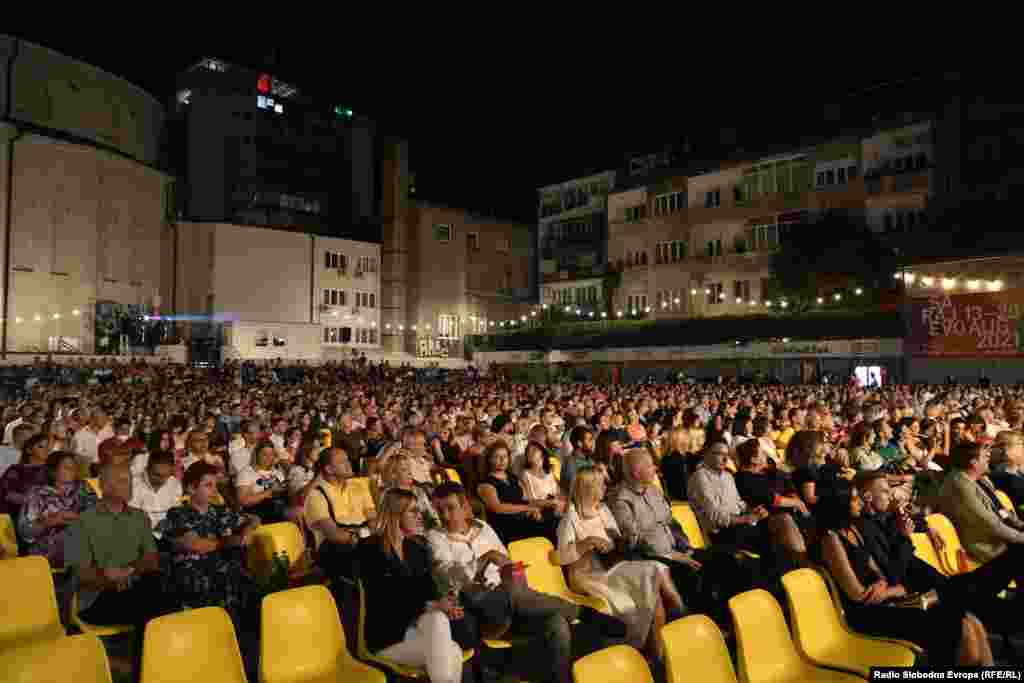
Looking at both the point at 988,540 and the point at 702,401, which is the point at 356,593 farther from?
the point at 702,401

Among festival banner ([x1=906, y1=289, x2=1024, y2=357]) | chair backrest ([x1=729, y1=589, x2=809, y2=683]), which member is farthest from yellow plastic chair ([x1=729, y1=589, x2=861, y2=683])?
festival banner ([x1=906, y1=289, x2=1024, y2=357])

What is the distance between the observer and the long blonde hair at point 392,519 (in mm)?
4984

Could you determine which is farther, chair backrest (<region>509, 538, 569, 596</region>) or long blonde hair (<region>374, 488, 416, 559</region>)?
chair backrest (<region>509, 538, 569, 596</region>)

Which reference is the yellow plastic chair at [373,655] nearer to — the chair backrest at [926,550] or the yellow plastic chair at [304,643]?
the yellow plastic chair at [304,643]

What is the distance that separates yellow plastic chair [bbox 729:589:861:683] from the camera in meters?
3.92

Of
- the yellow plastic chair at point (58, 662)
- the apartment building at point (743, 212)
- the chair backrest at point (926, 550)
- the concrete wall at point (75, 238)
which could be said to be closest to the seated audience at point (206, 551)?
the yellow plastic chair at point (58, 662)

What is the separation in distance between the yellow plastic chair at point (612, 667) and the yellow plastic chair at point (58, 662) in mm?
1968

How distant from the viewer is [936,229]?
31.6 m

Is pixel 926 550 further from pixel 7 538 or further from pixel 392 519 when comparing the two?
pixel 7 538

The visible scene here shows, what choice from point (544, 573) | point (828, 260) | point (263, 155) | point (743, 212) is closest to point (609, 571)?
point (544, 573)

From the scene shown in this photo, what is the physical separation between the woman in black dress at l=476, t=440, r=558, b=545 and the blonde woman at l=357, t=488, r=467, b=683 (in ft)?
7.09

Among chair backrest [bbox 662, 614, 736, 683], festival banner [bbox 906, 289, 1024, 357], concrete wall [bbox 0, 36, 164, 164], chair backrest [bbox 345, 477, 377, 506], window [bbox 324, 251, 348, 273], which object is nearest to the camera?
chair backrest [bbox 662, 614, 736, 683]

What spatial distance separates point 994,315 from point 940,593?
2768cm

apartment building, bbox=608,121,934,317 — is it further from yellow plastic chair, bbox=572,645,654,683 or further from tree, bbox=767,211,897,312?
yellow plastic chair, bbox=572,645,654,683
